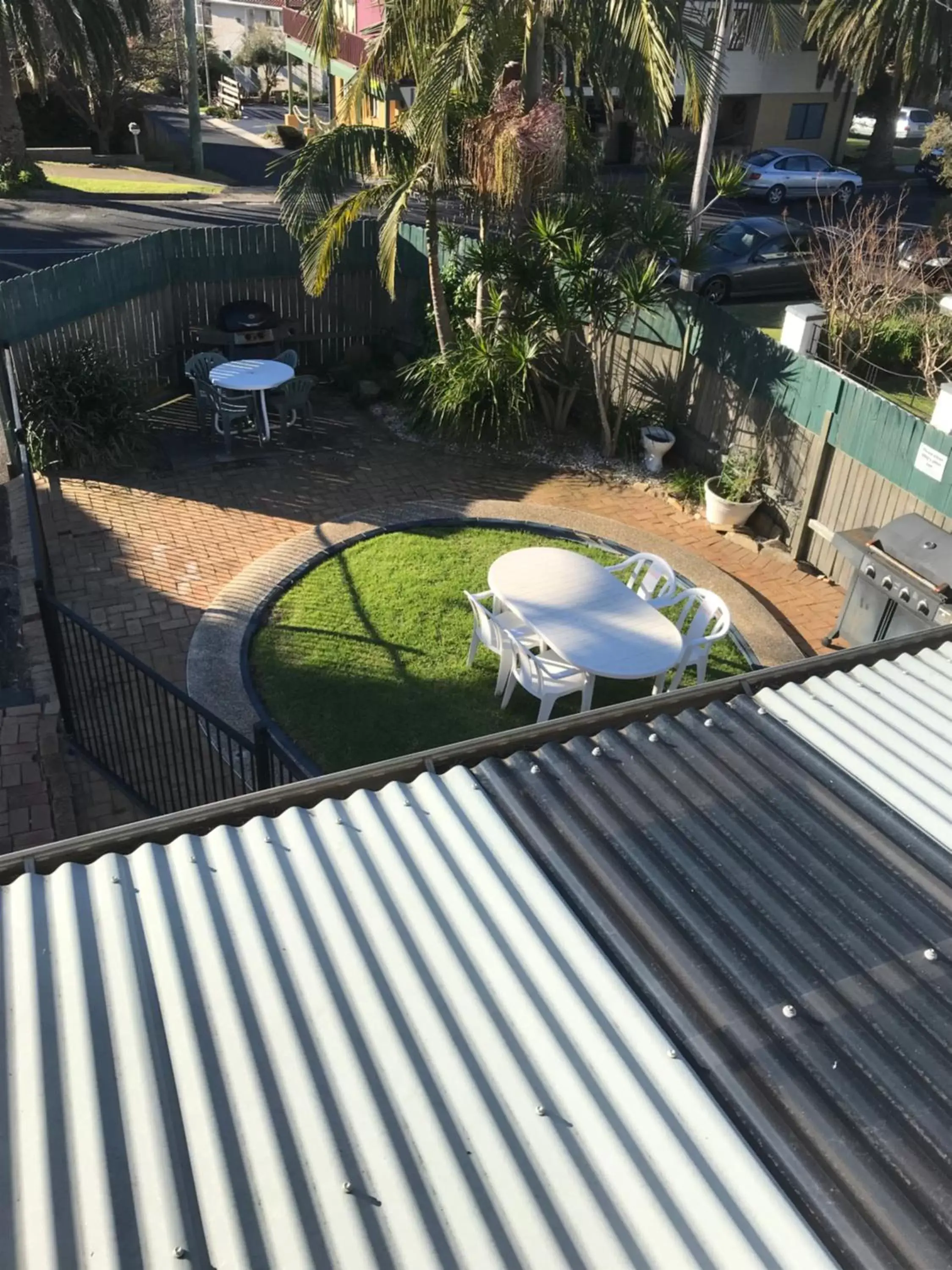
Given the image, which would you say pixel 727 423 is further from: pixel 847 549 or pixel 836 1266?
pixel 836 1266

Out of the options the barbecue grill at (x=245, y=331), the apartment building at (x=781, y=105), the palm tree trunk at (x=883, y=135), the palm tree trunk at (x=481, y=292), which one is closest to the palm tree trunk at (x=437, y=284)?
the palm tree trunk at (x=481, y=292)

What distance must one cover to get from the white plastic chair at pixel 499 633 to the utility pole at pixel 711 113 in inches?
249

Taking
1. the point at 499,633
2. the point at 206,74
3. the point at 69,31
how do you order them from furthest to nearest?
the point at 206,74 → the point at 69,31 → the point at 499,633

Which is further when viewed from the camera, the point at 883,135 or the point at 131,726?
the point at 883,135

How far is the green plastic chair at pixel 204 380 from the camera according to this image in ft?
39.6

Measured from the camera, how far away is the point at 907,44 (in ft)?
83.8

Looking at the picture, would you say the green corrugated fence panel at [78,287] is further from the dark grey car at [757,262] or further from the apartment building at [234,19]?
the apartment building at [234,19]

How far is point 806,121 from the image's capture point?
3488 centimetres

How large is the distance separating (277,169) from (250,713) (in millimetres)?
25757

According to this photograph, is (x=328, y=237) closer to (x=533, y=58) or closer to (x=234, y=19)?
(x=533, y=58)

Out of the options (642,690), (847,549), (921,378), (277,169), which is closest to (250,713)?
(642,690)

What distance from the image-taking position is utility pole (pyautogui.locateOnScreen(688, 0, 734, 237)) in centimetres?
1140

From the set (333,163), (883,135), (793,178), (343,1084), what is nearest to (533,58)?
(333,163)

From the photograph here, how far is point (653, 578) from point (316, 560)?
328cm
